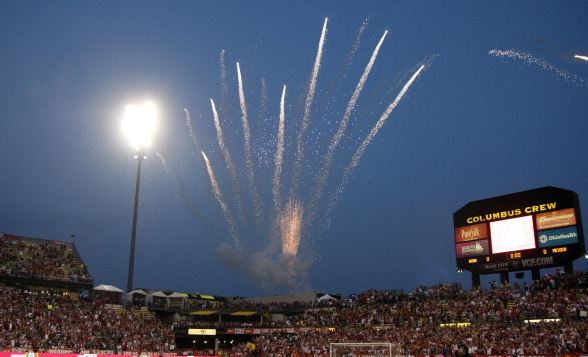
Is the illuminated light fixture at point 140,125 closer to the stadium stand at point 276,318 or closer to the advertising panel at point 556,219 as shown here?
the stadium stand at point 276,318

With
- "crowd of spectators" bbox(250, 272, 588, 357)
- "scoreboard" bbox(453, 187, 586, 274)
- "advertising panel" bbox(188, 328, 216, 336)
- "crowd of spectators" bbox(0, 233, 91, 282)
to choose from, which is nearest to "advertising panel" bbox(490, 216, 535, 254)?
"scoreboard" bbox(453, 187, 586, 274)

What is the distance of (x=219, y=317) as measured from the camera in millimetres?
71438

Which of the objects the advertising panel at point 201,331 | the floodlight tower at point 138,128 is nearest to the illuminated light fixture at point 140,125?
the floodlight tower at point 138,128

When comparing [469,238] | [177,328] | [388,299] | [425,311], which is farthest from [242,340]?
[469,238]

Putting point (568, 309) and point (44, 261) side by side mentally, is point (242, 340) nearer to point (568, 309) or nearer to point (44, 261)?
point (44, 261)

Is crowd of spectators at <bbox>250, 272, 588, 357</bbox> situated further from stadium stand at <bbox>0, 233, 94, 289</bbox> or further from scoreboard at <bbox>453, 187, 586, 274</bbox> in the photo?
stadium stand at <bbox>0, 233, 94, 289</bbox>

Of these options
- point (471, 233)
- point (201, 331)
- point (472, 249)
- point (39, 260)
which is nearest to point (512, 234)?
point (471, 233)

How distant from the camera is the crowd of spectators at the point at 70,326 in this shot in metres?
48.8

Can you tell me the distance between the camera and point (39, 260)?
64.4 meters

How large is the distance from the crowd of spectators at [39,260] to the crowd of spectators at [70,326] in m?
2.31

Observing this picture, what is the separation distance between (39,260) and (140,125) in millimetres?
20091

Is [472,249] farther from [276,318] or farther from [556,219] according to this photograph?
[276,318]

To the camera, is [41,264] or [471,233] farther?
[41,264]

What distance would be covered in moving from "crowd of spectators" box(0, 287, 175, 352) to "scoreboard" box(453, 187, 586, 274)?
3055 cm
